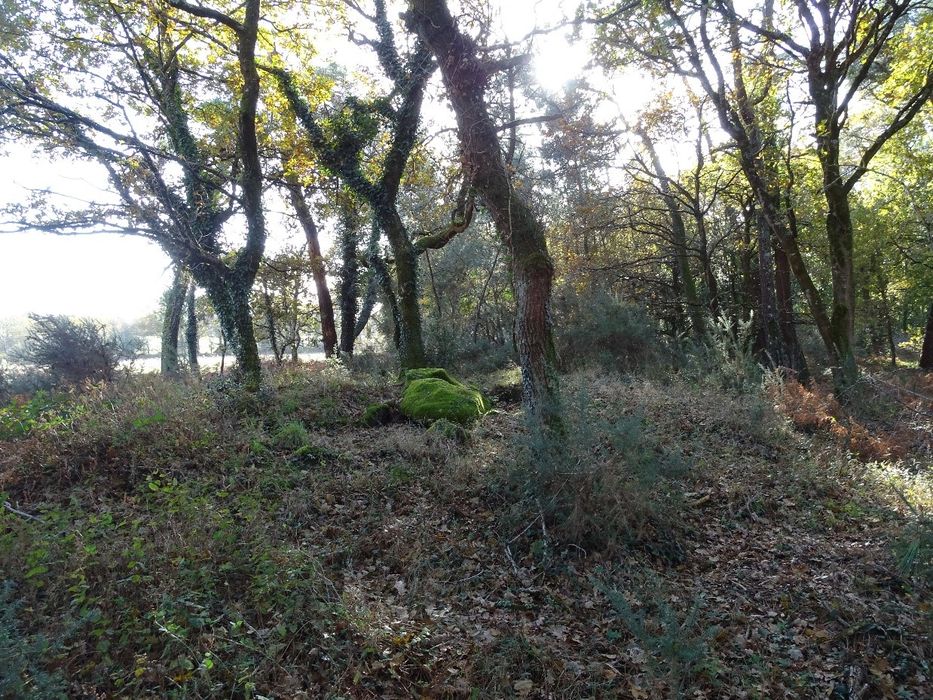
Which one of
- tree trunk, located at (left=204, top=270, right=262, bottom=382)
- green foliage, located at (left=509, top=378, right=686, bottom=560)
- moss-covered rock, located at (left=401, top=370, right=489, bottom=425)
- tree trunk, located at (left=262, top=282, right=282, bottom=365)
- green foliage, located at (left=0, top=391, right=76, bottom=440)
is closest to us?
green foliage, located at (left=509, top=378, right=686, bottom=560)

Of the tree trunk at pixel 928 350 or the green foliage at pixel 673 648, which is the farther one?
the tree trunk at pixel 928 350

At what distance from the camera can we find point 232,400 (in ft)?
28.4

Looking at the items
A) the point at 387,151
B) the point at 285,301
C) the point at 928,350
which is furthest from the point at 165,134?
the point at 928,350

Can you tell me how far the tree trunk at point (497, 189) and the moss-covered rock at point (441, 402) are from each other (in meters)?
2.30

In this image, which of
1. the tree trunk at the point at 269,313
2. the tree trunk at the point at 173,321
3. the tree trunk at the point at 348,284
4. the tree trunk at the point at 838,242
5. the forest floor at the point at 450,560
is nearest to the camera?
the forest floor at the point at 450,560

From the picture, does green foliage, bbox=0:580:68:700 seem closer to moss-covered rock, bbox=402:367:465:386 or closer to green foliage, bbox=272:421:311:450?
green foliage, bbox=272:421:311:450

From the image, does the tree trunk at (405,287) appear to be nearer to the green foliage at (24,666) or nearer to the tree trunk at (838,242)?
the tree trunk at (838,242)

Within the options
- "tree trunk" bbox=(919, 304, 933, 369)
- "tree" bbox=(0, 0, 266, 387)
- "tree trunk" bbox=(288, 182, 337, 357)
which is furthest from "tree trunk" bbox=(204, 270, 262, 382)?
"tree trunk" bbox=(919, 304, 933, 369)

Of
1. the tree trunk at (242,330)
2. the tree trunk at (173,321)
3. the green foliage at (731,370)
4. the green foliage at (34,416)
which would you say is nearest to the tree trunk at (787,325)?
the green foliage at (731,370)

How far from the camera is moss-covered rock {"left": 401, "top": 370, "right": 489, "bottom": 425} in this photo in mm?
9273

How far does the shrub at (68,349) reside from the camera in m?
11.5

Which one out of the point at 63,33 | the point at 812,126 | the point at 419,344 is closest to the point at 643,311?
the point at 812,126

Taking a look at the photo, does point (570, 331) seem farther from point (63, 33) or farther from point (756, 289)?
point (63, 33)

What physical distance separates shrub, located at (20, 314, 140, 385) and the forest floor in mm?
4016
